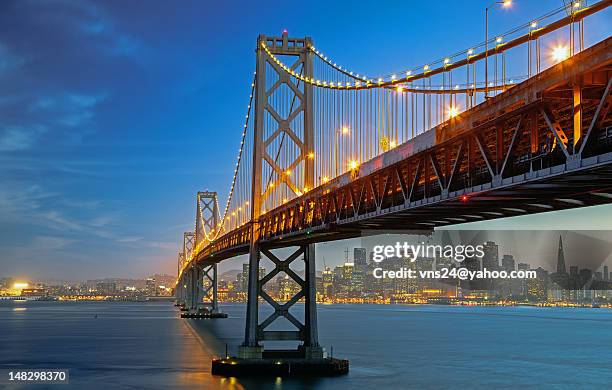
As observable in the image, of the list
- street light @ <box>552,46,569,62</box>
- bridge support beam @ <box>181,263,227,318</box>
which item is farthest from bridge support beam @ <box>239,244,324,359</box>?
bridge support beam @ <box>181,263,227,318</box>

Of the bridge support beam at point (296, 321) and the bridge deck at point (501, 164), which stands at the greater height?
the bridge deck at point (501, 164)

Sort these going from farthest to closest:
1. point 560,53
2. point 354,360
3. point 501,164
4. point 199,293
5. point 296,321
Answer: point 199,293
point 354,360
point 296,321
point 501,164
point 560,53

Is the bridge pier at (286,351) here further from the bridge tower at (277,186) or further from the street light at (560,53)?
the street light at (560,53)

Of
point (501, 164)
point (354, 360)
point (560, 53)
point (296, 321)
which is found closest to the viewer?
point (560, 53)

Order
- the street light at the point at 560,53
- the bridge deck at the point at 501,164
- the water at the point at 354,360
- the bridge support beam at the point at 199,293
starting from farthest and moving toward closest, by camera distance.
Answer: the bridge support beam at the point at 199,293 < the water at the point at 354,360 < the street light at the point at 560,53 < the bridge deck at the point at 501,164

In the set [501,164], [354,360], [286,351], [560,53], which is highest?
[560,53]

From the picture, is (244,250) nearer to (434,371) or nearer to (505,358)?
(434,371)

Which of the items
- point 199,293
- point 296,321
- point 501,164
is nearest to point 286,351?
point 296,321

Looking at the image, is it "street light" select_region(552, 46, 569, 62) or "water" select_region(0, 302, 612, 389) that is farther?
"water" select_region(0, 302, 612, 389)

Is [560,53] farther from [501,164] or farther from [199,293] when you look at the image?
[199,293]

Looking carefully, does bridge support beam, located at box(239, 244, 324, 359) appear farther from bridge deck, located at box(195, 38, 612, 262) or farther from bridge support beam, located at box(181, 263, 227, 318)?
bridge support beam, located at box(181, 263, 227, 318)

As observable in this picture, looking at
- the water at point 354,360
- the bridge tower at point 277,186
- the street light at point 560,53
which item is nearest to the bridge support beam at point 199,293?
the water at point 354,360
